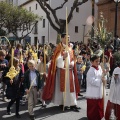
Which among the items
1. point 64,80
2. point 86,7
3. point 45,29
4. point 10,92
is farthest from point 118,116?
point 86,7

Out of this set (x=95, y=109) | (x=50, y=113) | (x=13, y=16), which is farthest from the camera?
(x=13, y=16)

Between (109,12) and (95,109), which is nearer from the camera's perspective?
(95,109)

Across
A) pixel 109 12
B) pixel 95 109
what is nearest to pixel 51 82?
pixel 95 109

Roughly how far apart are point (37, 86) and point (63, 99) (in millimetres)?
963

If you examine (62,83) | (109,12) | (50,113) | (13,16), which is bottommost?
(50,113)

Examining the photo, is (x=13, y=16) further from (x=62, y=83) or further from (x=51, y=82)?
(x=62, y=83)

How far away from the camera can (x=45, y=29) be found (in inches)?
1499

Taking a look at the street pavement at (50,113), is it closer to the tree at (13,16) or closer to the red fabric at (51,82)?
the red fabric at (51,82)

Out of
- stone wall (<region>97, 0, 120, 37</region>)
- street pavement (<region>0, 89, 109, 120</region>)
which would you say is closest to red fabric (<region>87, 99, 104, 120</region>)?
street pavement (<region>0, 89, 109, 120</region>)

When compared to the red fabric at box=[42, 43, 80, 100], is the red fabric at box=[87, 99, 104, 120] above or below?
below

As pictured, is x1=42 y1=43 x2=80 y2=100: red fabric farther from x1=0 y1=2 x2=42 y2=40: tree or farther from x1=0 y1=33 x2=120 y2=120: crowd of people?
x1=0 y1=2 x2=42 y2=40: tree

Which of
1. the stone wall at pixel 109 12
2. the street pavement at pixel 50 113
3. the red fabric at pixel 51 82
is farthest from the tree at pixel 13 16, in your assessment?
the red fabric at pixel 51 82

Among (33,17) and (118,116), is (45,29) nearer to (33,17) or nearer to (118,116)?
(33,17)

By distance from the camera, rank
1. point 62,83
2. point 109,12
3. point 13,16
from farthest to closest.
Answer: point 13,16, point 109,12, point 62,83
